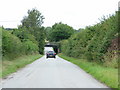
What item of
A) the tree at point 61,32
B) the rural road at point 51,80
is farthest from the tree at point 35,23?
the rural road at point 51,80

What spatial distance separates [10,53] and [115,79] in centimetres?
2159

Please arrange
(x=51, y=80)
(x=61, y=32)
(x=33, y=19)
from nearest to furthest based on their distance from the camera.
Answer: (x=51, y=80), (x=33, y=19), (x=61, y=32)

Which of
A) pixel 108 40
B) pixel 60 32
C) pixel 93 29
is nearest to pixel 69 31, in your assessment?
pixel 60 32

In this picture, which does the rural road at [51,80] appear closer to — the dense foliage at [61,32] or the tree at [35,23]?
the tree at [35,23]

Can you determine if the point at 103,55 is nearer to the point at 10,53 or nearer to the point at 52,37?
the point at 10,53

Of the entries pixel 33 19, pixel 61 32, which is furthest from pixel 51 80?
pixel 61 32

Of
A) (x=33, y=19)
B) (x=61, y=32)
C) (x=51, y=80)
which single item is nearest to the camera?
(x=51, y=80)

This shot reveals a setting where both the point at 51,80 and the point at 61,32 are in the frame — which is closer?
the point at 51,80

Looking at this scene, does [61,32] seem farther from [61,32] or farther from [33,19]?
[33,19]

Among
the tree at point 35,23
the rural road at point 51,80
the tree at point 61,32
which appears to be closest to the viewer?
the rural road at point 51,80

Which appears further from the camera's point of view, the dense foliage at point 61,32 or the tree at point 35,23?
the dense foliage at point 61,32

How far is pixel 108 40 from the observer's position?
21891 mm

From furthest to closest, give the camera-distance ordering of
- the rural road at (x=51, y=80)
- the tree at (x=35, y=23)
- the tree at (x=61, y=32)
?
1. the tree at (x=61, y=32)
2. the tree at (x=35, y=23)
3. the rural road at (x=51, y=80)

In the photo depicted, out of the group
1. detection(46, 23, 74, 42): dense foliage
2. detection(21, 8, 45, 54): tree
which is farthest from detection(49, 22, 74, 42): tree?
detection(21, 8, 45, 54): tree
